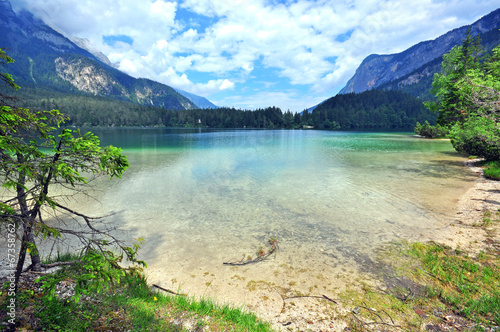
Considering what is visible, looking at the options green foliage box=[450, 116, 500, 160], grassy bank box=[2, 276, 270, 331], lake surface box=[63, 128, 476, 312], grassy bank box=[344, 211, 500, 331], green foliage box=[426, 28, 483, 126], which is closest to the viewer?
grassy bank box=[2, 276, 270, 331]

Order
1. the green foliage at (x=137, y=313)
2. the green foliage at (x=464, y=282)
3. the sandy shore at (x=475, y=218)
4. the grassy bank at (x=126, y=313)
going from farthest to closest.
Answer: the sandy shore at (x=475, y=218) → the green foliage at (x=464, y=282) → the green foliage at (x=137, y=313) → the grassy bank at (x=126, y=313)

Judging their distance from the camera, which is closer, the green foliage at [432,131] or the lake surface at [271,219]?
the lake surface at [271,219]

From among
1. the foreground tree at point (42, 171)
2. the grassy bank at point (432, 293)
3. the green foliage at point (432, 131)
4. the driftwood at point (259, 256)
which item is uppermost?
the green foliage at point (432, 131)

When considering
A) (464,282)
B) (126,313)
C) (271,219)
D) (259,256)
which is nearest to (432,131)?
(271,219)

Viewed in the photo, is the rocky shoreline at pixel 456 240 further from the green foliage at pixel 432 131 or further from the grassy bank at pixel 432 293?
the green foliage at pixel 432 131

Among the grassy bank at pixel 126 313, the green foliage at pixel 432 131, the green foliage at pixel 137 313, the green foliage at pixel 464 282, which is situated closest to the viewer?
the grassy bank at pixel 126 313

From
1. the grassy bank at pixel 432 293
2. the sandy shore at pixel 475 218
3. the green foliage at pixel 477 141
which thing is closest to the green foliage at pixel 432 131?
the green foliage at pixel 477 141

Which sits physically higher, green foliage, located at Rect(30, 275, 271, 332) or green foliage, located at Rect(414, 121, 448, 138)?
green foliage, located at Rect(414, 121, 448, 138)

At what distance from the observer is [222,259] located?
29.3 ft

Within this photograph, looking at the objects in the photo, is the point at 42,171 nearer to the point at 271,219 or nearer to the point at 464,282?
the point at 271,219

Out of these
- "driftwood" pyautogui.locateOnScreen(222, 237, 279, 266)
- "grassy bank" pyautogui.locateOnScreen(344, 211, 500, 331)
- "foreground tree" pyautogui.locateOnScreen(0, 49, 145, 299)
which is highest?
"foreground tree" pyautogui.locateOnScreen(0, 49, 145, 299)

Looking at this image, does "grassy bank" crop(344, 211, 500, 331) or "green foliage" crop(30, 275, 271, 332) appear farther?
"grassy bank" crop(344, 211, 500, 331)

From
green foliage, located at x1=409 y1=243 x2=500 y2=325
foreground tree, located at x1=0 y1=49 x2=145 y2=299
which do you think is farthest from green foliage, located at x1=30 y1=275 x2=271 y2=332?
green foliage, located at x1=409 y1=243 x2=500 y2=325

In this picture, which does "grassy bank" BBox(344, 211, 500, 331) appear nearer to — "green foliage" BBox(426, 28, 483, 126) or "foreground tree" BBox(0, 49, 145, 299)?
"foreground tree" BBox(0, 49, 145, 299)
